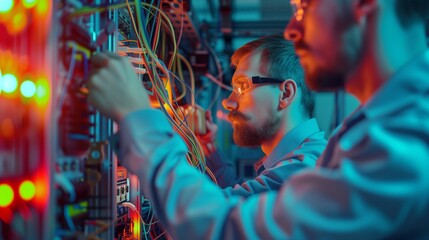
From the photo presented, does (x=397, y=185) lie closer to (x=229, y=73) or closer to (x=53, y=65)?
(x=53, y=65)

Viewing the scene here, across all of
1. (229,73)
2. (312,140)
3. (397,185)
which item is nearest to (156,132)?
(397,185)

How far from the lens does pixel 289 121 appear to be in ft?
5.65

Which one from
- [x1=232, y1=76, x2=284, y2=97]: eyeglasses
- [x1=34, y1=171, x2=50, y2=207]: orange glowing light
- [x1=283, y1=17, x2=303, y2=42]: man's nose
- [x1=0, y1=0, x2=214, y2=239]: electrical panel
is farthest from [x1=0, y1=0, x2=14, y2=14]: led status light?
[x1=232, y1=76, x2=284, y2=97]: eyeglasses

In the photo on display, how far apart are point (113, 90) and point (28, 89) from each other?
165 mm

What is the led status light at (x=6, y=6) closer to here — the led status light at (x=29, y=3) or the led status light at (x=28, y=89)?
the led status light at (x=29, y=3)

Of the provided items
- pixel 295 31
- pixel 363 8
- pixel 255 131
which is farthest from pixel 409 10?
pixel 255 131

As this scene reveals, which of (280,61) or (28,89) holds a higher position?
(280,61)

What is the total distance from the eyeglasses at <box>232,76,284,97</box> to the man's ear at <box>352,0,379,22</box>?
0.89 m

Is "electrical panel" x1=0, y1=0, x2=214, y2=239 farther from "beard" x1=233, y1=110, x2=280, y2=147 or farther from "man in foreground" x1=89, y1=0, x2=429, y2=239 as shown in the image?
"beard" x1=233, y1=110, x2=280, y2=147

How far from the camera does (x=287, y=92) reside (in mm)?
1711

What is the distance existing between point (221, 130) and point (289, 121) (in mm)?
1232

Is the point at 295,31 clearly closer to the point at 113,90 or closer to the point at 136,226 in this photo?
the point at 113,90

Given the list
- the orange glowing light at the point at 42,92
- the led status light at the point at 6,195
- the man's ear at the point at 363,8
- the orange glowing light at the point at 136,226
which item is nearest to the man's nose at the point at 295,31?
the man's ear at the point at 363,8

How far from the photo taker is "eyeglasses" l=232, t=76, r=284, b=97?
1702 mm
